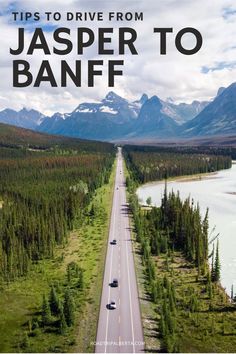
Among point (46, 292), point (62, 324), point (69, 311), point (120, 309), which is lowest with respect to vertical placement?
point (46, 292)

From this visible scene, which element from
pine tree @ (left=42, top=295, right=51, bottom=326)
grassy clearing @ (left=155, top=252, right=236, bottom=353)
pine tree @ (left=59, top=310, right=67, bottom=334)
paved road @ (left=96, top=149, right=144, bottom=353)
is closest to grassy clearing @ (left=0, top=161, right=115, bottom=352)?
pine tree @ (left=59, top=310, right=67, bottom=334)

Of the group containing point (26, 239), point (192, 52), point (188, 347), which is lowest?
point (188, 347)

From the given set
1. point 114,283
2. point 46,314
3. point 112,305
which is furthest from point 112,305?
point 46,314

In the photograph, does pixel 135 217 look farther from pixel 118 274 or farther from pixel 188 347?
pixel 188 347

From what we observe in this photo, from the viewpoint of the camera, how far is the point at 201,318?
77.9 metres

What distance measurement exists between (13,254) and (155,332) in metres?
47.2

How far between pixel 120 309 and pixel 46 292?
2019 centimetres

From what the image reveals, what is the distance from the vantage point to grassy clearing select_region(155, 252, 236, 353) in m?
68.6

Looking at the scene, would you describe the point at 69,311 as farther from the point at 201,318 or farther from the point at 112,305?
the point at 201,318

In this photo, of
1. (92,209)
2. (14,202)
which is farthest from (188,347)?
(14,202)

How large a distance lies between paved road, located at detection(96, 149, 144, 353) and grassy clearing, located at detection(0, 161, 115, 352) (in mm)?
1650

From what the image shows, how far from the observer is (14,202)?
545 ft

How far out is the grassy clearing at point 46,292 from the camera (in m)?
68.8

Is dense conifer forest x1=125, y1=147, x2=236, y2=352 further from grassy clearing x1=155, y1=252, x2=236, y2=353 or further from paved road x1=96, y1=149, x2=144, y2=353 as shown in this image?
paved road x1=96, y1=149, x2=144, y2=353
